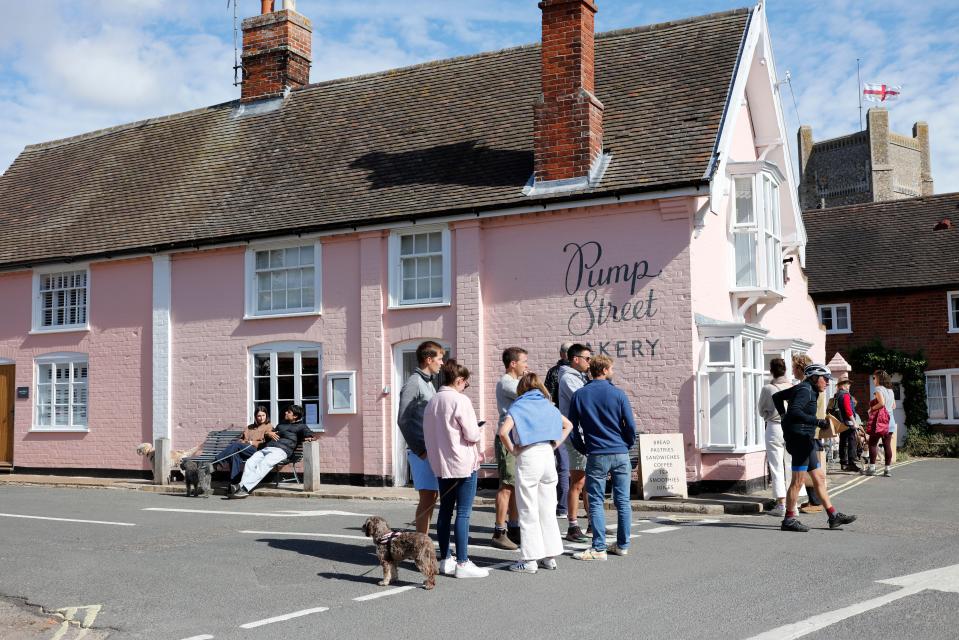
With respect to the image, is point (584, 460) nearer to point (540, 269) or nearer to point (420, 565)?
point (420, 565)

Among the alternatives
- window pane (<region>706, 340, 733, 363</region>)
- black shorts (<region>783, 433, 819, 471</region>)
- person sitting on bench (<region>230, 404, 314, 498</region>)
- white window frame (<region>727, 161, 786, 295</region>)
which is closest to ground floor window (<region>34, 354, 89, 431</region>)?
person sitting on bench (<region>230, 404, 314, 498</region>)

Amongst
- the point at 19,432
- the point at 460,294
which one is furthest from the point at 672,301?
the point at 19,432

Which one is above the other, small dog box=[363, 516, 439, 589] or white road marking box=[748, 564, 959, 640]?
small dog box=[363, 516, 439, 589]

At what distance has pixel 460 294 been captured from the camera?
1689 centimetres

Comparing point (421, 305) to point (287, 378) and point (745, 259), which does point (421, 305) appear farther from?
point (745, 259)

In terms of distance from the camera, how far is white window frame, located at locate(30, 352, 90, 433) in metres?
20.6

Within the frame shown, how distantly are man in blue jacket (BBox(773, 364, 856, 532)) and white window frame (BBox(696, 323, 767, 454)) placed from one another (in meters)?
3.84

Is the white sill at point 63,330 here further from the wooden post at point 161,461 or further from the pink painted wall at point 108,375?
the wooden post at point 161,461

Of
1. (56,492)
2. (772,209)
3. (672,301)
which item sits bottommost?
(56,492)

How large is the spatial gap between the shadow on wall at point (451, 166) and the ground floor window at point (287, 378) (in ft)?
11.2

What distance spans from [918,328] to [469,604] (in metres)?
27.3

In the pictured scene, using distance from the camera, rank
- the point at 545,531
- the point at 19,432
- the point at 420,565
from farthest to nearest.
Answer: the point at 19,432 → the point at 545,531 → the point at 420,565

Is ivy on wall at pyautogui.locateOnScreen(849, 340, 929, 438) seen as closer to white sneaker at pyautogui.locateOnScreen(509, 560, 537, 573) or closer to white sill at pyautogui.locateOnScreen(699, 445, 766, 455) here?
white sill at pyautogui.locateOnScreen(699, 445, 766, 455)

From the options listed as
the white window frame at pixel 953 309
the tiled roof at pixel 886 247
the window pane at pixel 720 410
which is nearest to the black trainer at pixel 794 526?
the window pane at pixel 720 410
